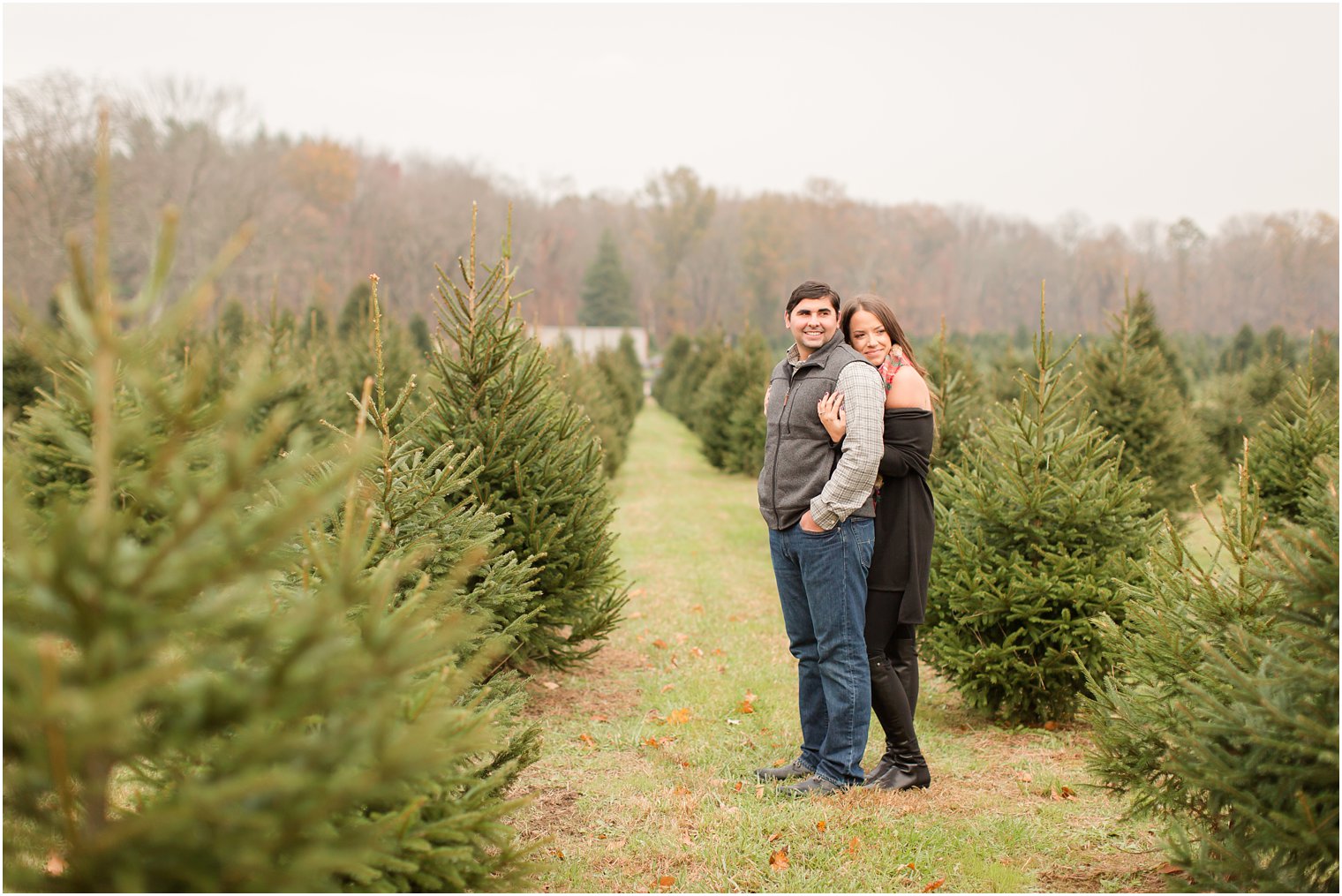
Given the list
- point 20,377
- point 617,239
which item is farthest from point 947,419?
point 617,239

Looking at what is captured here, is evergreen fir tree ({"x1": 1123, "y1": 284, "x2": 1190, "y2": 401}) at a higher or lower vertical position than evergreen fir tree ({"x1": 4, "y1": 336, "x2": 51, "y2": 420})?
higher

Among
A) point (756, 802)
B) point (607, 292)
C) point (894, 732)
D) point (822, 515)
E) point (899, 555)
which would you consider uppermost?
point (607, 292)

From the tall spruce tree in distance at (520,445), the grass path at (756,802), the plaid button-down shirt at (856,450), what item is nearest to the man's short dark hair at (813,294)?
the plaid button-down shirt at (856,450)

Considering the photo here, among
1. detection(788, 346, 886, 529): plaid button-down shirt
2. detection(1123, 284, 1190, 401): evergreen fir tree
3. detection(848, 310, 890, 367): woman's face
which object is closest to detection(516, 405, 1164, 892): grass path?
detection(788, 346, 886, 529): plaid button-down shirt

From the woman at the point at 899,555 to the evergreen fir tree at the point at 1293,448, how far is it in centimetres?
592

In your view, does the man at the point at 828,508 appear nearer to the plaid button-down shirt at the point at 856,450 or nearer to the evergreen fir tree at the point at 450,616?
the plaid button-down shirt at the point at 856,450

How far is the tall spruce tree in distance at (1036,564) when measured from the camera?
4.80m

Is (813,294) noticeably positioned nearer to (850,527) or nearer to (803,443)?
(803,443)

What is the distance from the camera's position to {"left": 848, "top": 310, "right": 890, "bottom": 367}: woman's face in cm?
423

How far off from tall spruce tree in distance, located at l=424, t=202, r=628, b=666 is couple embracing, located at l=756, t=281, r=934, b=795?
1.49m

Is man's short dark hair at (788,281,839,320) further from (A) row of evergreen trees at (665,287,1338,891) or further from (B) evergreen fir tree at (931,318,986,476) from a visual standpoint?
(B) evergreen fir tree at (931,318,986,476)

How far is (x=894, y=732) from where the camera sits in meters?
4.16

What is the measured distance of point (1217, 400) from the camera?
16.1 m

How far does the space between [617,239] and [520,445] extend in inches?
2791
